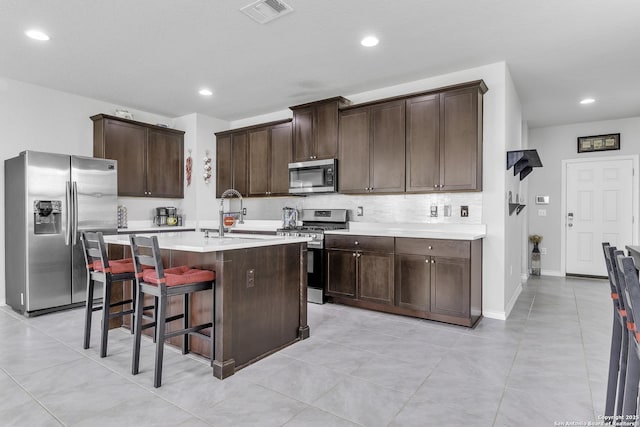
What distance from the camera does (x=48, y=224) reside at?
3.98 metres

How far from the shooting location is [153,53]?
3607 mm

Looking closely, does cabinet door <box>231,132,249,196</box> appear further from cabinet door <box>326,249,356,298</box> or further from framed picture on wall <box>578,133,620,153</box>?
framed picture on wall <box>578,133,620,153</box>

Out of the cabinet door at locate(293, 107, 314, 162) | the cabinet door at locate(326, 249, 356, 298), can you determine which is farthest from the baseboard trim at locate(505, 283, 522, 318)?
the cabinet door at locate(293, 107, 314, 162)

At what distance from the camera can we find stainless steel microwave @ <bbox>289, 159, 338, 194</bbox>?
15.4 ft

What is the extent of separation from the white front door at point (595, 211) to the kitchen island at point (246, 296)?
5322mm

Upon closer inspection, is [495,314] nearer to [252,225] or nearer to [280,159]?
[280,159]

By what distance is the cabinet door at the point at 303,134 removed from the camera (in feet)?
16.1

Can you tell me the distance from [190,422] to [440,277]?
2.56m

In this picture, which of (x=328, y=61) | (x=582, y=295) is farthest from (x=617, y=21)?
(x=582, y=295)

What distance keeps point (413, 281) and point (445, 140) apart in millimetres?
1525

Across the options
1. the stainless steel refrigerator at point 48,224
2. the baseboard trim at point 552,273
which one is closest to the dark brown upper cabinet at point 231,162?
the stainless steel refrigerator at point 48,224

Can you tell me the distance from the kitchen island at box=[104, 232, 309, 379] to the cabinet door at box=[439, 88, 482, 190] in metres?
1.83

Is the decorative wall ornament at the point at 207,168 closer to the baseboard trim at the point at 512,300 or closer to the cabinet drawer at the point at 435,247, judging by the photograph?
the cabinet drawer at the point at 435,247

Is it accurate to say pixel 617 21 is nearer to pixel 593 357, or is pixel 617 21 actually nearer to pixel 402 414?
pixel 593 357
